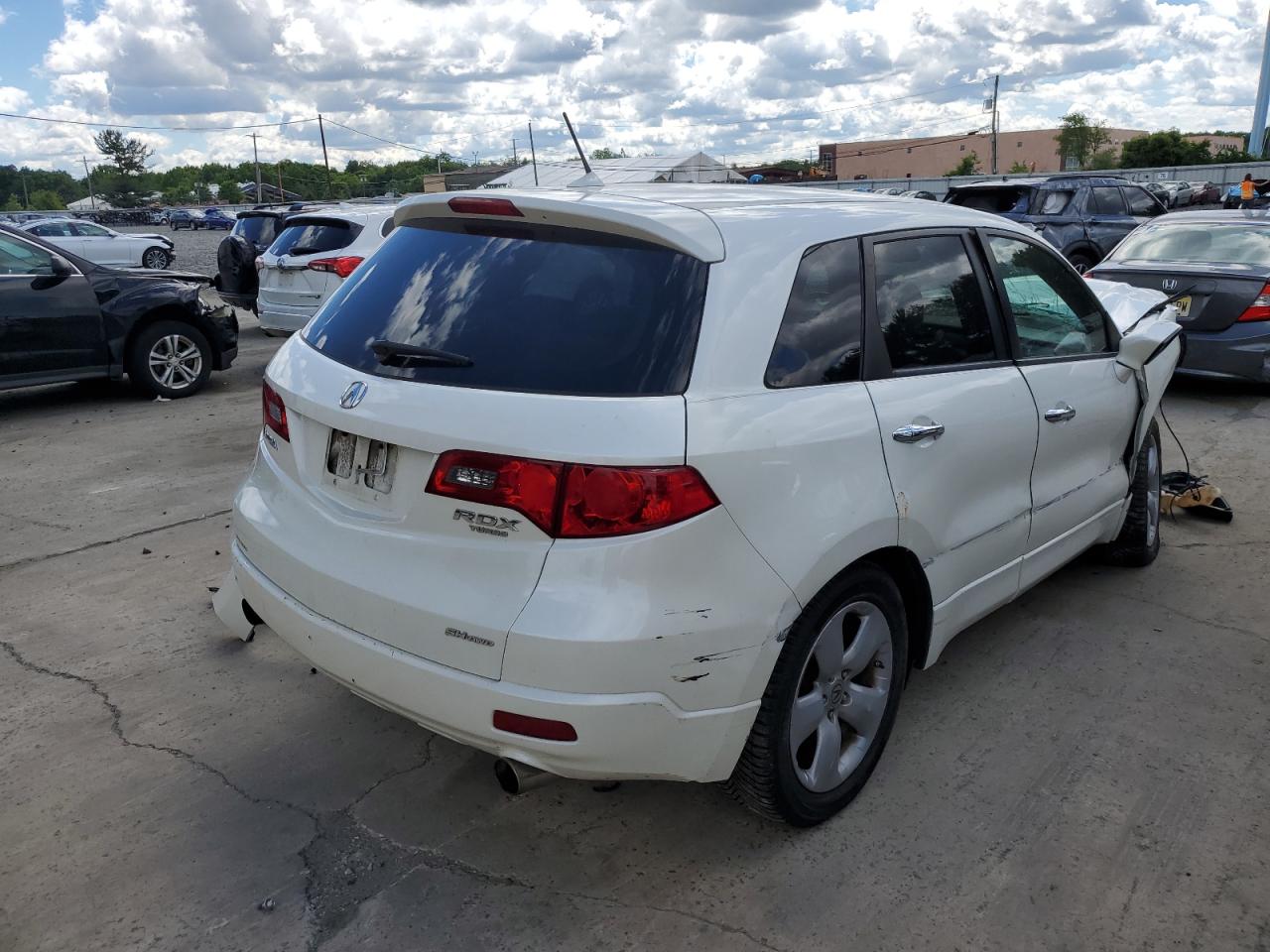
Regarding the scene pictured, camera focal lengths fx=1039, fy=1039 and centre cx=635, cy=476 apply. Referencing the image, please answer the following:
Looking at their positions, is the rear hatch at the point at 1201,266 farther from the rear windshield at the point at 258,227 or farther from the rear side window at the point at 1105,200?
the rear windshield at the point at 258,227

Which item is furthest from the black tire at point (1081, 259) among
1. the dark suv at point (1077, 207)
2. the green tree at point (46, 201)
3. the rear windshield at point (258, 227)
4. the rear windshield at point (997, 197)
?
the green tree at point (46, 201)

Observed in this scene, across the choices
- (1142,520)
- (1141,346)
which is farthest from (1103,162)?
(1141,346)

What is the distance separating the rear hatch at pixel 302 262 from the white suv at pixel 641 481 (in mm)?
8010

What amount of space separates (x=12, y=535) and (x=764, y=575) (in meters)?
4.78

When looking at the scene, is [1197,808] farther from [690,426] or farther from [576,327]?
[576,327]

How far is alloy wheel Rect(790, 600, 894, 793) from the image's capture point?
9.41ft

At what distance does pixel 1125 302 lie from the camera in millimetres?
5066

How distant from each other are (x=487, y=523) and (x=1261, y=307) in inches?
319

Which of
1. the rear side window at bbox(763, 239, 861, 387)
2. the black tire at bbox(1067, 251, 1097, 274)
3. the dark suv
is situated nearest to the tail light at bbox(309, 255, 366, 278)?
the rear side window at bbox(763, 239, 861, 387)

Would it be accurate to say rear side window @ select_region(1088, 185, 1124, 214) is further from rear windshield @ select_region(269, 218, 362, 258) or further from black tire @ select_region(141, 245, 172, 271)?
black tire @ select_region(141, 245, 172, 271)

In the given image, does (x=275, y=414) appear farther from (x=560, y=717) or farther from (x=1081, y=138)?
(x=1081, y=138)

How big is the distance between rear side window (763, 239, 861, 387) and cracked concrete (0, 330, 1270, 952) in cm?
132

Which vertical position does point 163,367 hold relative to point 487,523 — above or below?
below

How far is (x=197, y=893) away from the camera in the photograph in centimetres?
275
